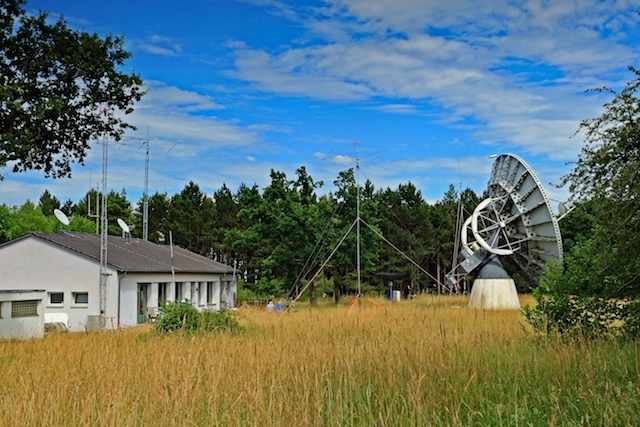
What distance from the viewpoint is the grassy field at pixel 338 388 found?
4.95 m

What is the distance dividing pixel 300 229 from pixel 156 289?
11172 millimetres

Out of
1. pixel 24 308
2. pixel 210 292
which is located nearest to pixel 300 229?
pixel 210 292

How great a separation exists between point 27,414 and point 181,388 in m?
1.23

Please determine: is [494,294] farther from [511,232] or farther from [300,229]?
[300,229]

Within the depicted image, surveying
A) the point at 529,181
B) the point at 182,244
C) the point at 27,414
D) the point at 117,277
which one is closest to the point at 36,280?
the point at 117,277

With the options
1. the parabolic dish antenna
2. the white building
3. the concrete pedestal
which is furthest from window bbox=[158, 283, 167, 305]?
the concrete pedestal

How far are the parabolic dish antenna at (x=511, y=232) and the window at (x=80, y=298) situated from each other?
59.1 feet

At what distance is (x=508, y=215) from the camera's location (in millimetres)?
29031

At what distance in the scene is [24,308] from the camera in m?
20.0

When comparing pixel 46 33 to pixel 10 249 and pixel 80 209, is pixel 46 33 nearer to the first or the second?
pixel 10 249

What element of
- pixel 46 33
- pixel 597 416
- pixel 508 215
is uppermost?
pixel 46 33

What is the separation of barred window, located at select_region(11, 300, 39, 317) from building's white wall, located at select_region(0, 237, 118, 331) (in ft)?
22.8

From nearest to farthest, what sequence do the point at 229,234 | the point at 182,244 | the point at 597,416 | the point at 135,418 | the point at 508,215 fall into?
the point at 135,418, the point at 597,416, the point at 508,215, the point at 229,234, the point at 182,244

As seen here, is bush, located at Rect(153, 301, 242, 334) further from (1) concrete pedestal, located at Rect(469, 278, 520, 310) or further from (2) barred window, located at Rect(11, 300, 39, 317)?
(1) concrete pedestal, located at Rect(469, 278, 520, 310)
